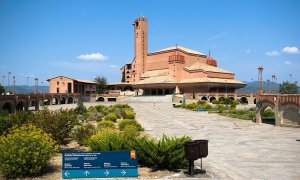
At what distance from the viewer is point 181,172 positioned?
1012 centimetres

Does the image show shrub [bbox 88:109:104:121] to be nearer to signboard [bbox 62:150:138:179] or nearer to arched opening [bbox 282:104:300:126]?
arched opening [bbox 282:104:300:126]

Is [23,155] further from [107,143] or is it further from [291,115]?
[291,115]

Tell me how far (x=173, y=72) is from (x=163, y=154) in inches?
2847

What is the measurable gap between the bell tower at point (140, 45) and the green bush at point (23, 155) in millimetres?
85708

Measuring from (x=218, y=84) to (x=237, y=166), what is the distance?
213 ft

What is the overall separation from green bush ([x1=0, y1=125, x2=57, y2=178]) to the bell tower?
85.7 meters

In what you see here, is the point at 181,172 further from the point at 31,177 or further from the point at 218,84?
the point at 218,84

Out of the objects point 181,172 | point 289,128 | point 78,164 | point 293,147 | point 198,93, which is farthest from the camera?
point 198,93

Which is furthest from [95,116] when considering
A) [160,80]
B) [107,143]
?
[160,80]


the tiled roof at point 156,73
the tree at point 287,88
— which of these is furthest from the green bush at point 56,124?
the tree at point 287,88

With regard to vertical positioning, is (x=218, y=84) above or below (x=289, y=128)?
above

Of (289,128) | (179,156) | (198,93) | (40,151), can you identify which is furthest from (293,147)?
(198,93)

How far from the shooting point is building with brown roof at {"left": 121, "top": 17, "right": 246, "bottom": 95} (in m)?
77.2

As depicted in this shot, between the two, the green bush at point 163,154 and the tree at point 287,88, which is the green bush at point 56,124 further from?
the tree at point 287,88
